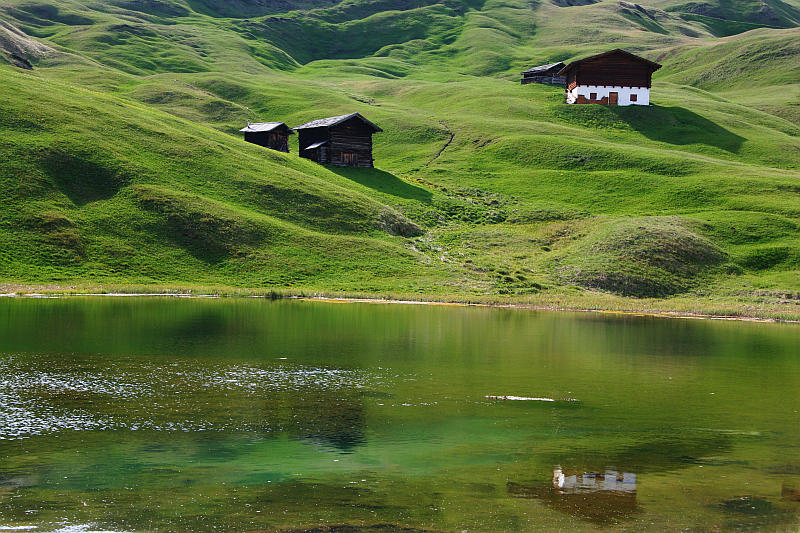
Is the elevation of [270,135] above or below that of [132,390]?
above

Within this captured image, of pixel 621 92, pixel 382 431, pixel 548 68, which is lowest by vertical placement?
pixel 382 431

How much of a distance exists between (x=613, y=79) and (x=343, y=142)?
205ft

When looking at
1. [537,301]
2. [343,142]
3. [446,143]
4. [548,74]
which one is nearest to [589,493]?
[537,301]

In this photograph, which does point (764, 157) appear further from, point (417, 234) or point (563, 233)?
point (417, 234)

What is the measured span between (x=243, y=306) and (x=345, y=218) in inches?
1171

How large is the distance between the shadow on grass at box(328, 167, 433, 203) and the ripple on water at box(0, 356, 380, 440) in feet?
221


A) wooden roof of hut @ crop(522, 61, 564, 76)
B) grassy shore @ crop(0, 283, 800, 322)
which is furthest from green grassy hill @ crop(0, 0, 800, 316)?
wooden roof of hut @ crop(522, 61, 564, 76)

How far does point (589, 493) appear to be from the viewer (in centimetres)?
1869

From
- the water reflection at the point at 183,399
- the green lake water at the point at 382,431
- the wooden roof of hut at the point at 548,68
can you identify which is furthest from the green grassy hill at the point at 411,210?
the wooden roof of hut at the point at 548,68

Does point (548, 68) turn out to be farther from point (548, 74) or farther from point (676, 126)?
A: point (676, 126)

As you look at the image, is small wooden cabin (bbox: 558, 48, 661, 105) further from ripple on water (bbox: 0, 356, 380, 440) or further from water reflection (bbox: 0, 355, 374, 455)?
water reflection (bbox: 0, 355, 374, 455)

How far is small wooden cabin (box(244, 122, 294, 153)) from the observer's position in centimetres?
11231

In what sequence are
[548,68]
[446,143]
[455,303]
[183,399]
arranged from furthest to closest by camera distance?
[548,68] < [446,143] < [455,303] < [183,399]

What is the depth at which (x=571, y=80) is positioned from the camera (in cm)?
14925
